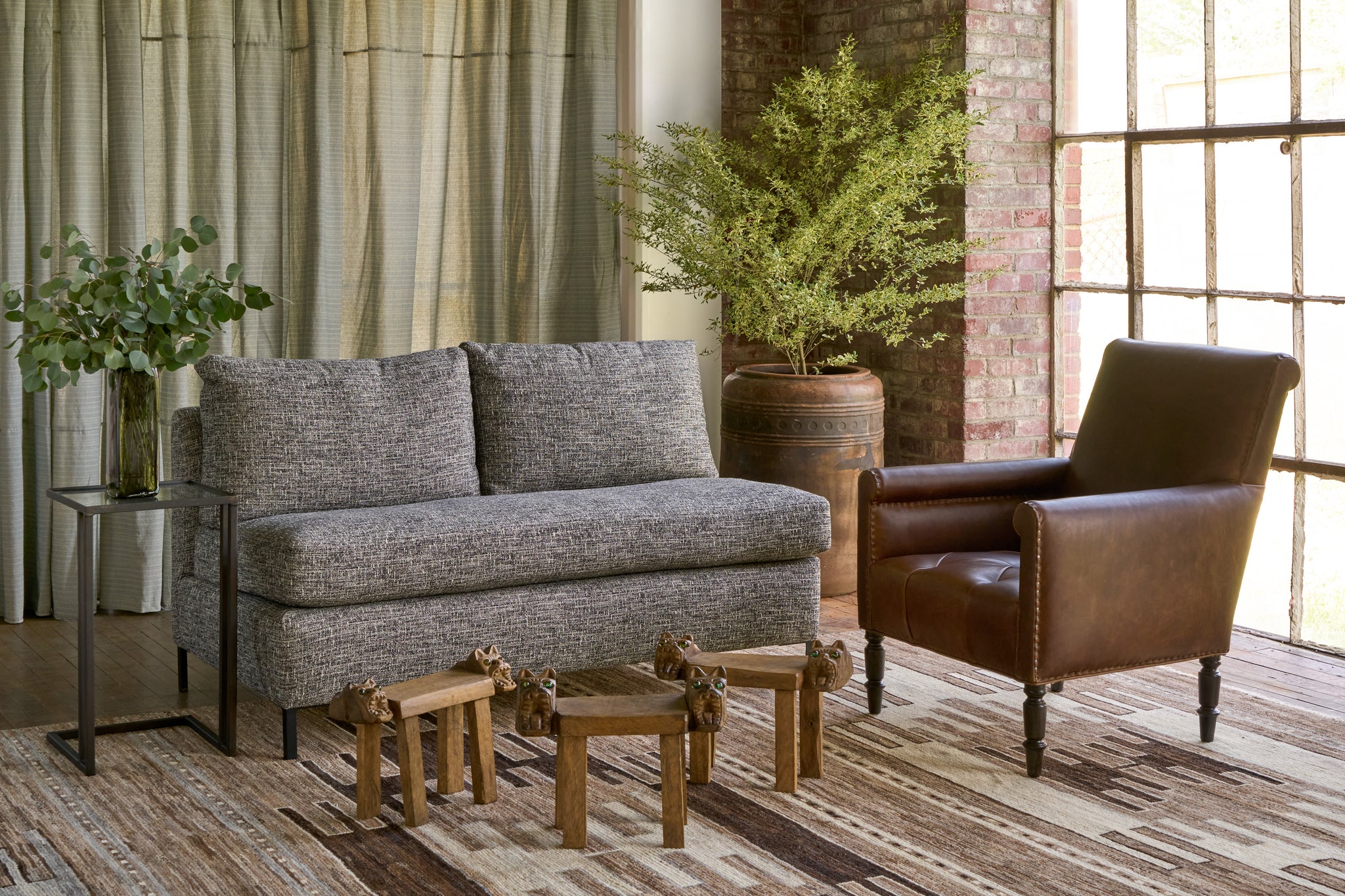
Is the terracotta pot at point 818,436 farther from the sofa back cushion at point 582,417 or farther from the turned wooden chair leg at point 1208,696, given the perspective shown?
the turned wooden chair leg at point 1208,696

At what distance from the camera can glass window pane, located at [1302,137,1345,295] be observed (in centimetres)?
420

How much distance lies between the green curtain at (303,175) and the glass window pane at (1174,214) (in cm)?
188

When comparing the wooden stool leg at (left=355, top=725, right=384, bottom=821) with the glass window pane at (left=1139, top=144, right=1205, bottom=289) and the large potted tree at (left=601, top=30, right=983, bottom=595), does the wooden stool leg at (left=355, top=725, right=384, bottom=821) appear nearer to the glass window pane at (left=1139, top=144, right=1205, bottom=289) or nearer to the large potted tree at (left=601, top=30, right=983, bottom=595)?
the large potted tree at (left=601, top=30, right=983, bottom=595)

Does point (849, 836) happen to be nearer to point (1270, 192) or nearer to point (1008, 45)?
point (1270, 192)

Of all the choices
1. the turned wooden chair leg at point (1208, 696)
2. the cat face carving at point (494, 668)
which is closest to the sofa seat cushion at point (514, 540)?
the cat face carving at point (494, 668)

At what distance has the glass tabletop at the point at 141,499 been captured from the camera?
10.8 feet

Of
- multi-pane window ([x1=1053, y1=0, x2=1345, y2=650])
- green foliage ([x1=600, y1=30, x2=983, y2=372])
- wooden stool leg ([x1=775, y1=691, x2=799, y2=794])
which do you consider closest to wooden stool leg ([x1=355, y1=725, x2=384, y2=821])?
wooden stool leg ([x1=775, y1=691, x2=799, y2=794])

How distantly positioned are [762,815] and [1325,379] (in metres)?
2.32

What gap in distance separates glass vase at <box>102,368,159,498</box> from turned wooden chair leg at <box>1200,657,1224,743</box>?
246 centimetres

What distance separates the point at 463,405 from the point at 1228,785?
209 centimetres

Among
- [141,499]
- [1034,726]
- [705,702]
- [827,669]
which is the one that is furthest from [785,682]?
[141,499]

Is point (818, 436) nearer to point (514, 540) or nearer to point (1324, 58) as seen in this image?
point (514, 540)

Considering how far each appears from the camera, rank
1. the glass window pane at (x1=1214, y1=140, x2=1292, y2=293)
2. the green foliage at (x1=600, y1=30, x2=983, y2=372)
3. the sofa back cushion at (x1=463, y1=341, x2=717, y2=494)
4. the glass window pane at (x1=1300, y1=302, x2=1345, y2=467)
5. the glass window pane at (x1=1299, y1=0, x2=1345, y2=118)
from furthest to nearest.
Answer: the green foliage at (x1=600, y1=30, x2=983, y2=372) < the glass window pane at (x1=1214, y1=140, x2=1292, y2=293) < the glass window pane at (x1=1300, y1=302, x2=1345, y2=467) < the glass window pane at (x1=1299, y1=0, x2=1345, y2=118) < the sofa back cushion at (x1=463, y1=341, x2=717, y2=494)

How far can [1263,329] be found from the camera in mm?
4449
